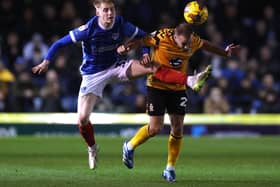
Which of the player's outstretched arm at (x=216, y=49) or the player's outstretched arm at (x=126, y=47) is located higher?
the player's outstretched arm at (x=126, y=47)

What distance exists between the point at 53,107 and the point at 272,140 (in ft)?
16.2

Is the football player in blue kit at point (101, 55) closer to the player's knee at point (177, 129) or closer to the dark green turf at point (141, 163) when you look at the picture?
the player's knee at point (177, 129)

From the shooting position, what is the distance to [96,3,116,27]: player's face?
399 inches

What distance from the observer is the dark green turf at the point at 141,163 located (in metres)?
10.1

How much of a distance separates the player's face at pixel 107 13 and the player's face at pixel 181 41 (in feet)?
2.68

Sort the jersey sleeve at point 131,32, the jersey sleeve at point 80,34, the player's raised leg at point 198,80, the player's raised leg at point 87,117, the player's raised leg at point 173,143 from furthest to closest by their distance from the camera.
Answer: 1. the player's raised leg at point 87,117
2. the jersey sleeve at point 131,32
3. the player's raised leg at point 173,143
4. the jersey sleeve at point 80,34
5. the player's raised leg at point 198,80

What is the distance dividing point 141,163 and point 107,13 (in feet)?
11.2

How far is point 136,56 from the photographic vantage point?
1917cm

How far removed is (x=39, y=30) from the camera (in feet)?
64.2

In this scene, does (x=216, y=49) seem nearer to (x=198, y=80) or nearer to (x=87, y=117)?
(x=198, y=80)

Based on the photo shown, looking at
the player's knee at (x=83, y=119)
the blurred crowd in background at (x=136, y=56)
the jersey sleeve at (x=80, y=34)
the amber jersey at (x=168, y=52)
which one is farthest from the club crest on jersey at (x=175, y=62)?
the blurred crowd in background at (x=136, y=56)

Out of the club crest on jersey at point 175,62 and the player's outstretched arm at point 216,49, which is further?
the player's outstretched arm at point 216,49

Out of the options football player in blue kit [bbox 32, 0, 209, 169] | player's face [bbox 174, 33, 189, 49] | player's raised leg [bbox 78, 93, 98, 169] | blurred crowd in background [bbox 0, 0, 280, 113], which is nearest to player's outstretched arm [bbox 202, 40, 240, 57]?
player's face [bbox 174, 33, 189, 49]

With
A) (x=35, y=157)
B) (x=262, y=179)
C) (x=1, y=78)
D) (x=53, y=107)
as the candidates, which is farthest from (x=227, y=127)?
(x=262, y=179)
